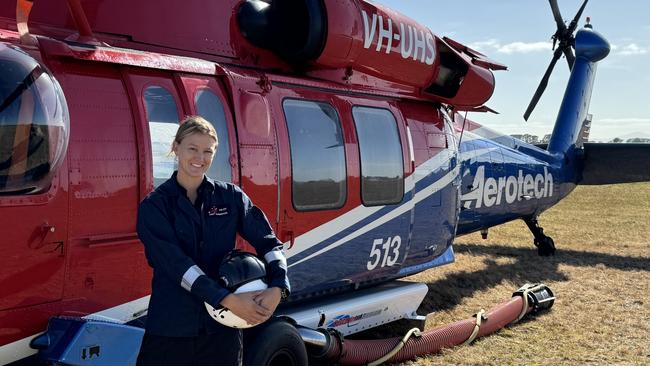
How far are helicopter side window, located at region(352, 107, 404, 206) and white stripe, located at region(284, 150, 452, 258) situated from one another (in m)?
0.09

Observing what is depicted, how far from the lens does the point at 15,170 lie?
2963 millimetres

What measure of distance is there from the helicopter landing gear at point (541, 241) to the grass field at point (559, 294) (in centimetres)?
17

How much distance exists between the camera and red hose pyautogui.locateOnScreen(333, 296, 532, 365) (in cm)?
482

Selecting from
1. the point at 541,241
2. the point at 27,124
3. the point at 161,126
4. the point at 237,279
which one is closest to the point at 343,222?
the point at 161,126

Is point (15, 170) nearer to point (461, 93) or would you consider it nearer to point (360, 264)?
point (360, 264)

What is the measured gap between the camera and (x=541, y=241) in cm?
1062

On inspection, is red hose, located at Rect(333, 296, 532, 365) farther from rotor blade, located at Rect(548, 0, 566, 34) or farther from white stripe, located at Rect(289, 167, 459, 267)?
rotor blade, located at Rect(548, 0, 566, 34)

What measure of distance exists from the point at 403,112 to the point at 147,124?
9.41ft

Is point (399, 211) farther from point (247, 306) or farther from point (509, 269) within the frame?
point (509, 269)

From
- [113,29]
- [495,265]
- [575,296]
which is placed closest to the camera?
[113,29]

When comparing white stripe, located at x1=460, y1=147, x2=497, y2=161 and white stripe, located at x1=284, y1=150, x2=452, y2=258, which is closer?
white stripe, located at x1=284, y1=150, x2=452, y2=258

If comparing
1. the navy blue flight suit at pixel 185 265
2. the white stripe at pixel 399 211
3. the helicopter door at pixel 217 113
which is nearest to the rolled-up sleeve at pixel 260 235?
the navy blue flight suit at pixel 185 265

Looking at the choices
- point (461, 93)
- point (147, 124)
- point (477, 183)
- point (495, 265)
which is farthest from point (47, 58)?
point (495, 265)

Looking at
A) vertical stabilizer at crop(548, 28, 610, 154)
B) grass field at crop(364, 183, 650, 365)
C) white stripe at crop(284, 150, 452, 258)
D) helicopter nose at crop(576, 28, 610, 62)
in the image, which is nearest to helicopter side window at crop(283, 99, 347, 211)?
white stripe at crop(284, 150, 452, 258)
